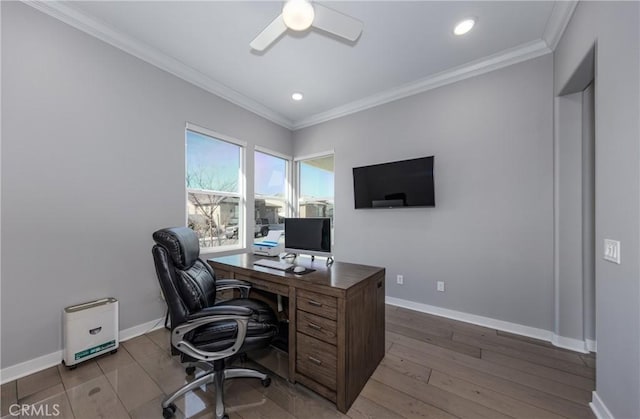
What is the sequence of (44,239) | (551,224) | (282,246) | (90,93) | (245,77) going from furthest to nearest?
(245,77) < (282,246) < (551,224) < (90,93) < (44,239)

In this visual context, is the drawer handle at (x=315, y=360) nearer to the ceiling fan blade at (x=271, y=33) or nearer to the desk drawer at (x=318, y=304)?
the desk drawer at (x=318, y=304)

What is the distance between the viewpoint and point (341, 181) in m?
3.71

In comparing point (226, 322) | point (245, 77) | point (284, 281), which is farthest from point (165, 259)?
point (245, 77)

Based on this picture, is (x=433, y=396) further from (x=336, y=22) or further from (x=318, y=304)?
(x=336, y=22)

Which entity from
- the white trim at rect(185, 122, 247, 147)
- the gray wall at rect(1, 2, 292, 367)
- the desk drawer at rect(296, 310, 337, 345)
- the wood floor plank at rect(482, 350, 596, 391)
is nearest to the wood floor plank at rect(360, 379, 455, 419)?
the desk drawer at rect(296, 310, 337, 345)

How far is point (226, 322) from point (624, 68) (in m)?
2.61

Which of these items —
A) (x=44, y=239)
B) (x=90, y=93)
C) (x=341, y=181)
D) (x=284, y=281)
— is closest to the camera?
(x=284, y=281)

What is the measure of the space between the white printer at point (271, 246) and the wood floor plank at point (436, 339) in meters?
1.49

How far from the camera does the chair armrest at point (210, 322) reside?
51.4 inches

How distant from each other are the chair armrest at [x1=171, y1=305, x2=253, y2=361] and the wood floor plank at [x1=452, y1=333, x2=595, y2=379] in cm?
212

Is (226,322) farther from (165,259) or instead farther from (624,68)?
(624,68)

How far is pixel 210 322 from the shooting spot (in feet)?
4.35

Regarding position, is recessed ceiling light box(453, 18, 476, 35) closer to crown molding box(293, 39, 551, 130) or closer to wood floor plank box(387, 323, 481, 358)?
crown molding box(293, 39, 551, 130)

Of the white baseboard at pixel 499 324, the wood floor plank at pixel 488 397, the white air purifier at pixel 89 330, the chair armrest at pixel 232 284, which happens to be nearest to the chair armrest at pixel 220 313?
the chair armrest at pixel 232 284
